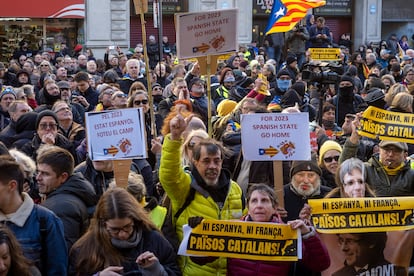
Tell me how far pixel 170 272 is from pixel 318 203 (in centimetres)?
98

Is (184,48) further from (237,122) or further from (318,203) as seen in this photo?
(318,203)

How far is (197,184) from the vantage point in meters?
5.15

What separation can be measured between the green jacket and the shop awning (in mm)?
21694

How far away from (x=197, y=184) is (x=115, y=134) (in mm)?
926

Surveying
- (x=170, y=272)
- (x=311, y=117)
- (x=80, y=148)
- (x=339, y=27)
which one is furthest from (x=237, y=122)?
(x=339, y=27)

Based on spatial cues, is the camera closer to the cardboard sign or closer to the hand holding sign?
the cardboard sign

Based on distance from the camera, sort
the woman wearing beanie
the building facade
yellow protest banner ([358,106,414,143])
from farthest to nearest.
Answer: the building facade
the woman wearing beanie
yellow protest banner ([358,106,414,143])

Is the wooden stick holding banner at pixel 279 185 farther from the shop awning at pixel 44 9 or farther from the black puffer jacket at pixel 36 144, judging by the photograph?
the shop awning at pixel 44 9

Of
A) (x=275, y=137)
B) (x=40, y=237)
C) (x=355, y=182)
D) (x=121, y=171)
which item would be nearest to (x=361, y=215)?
(x=355, y=182)

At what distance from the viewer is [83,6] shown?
26.4 metres

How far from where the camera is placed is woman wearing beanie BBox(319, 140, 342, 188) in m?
6.77

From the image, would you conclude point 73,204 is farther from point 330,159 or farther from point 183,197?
point 330,159

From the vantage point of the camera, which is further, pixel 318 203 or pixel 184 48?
pixel 184 48

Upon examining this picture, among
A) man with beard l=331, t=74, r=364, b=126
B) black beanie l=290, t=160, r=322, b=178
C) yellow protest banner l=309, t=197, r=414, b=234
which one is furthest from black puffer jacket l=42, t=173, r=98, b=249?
man with beard l=331, t=74, r=364, b=126
